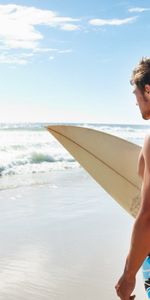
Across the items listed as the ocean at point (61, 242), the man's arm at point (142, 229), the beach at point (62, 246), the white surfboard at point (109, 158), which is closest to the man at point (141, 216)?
the man's arm at point (142, 229)

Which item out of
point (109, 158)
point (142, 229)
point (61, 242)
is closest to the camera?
point (142, 229)

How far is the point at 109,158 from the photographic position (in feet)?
10.9

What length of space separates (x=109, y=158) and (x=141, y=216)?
1761 millimetres

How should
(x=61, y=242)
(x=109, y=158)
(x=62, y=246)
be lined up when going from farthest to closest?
(x=61, y=242) < (x=62, y=246) < (x=109, y=158)

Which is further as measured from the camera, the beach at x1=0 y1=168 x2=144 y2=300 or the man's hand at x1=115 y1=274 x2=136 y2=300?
the beach at x1=0 y1=168 x2=144 y2=300

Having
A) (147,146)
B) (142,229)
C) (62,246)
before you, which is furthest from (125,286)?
(62,246)

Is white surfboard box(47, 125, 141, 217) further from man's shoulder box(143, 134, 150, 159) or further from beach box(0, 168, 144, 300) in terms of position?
man's shoulder box(143, 134, 150, 159)

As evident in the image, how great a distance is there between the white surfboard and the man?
128 centimetres

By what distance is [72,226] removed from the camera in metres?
5.79

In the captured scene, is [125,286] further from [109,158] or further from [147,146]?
[109,158]

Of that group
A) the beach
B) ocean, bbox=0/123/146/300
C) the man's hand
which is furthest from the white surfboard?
the man's hand

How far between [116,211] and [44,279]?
2947 mm

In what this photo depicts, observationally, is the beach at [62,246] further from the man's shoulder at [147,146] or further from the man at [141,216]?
the man's shoulder at [147,146]

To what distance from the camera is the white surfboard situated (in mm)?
3125
